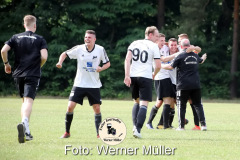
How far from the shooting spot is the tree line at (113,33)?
3572cm

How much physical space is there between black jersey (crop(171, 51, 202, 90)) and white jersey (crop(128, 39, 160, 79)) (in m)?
1.70

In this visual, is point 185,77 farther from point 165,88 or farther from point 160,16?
point 160,16

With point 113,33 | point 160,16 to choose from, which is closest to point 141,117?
point 160,16

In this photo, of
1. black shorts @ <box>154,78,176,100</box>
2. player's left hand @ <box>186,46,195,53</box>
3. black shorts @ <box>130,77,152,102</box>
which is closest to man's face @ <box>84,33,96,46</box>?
black shorts @ <box>130,77,152,102</box>

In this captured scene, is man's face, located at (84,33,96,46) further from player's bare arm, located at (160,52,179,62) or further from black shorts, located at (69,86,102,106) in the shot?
player's bare arm, located at (160,52,179,62)

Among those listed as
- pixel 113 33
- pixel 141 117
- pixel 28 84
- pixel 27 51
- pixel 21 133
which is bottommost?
pixel 21 133

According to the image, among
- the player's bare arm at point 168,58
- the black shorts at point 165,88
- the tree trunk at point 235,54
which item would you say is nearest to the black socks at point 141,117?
the player's bare arm at point 168,58

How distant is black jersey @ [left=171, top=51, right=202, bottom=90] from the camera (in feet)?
38.7

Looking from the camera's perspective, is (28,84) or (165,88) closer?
(28,84)

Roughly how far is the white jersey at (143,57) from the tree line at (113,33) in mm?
24800

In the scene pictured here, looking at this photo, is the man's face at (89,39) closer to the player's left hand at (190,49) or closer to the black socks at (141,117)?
the black socks at (141,117)

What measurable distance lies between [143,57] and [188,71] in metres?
2.02

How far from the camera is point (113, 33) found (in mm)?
38656

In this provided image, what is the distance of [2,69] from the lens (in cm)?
3709
